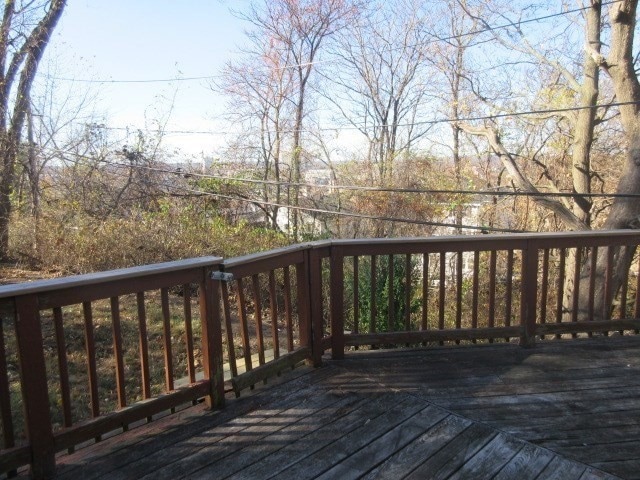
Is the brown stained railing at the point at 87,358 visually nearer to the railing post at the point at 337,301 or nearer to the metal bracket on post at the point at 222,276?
the metal bracket on post at the point at 222,276

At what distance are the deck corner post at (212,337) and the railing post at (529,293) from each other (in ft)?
7.64

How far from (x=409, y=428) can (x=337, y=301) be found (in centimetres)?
115

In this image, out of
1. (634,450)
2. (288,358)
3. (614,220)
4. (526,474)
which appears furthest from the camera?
(614,220)

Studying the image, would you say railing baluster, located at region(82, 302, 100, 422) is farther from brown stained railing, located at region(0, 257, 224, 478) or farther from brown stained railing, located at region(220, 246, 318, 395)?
brown stained railing, located at region(220, 246, 318, 395)

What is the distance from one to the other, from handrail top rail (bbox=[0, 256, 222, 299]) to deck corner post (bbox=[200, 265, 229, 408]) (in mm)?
117

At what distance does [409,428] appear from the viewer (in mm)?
2602

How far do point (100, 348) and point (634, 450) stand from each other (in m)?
5.43

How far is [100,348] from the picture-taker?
19.4ft

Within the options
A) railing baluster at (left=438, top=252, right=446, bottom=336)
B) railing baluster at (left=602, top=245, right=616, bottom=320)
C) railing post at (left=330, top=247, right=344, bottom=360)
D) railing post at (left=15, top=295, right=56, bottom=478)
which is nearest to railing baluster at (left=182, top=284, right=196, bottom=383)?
railing post at (left=15, top=295, right=56, bottom=478)

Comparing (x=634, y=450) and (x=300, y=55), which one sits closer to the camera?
(x=634, y=450)

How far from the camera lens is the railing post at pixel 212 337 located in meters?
2.78

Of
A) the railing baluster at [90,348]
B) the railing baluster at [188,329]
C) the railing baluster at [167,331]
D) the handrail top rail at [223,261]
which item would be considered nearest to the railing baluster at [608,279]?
the handrail top rail at [223,261]

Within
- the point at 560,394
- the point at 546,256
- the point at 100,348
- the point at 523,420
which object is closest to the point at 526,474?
the point at 523,420

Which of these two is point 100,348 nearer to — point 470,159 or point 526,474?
point 526,474
